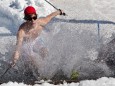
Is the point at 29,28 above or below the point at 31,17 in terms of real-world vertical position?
below

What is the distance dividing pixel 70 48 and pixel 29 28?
112 centimetres

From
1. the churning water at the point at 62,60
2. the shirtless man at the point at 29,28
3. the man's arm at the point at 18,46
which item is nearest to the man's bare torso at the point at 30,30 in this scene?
the shirtless man at the point at 29,28

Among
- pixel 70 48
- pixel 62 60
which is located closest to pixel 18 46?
pixel 62 60

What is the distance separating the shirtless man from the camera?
8.79 m

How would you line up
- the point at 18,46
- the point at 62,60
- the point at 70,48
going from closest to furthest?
the point at 18,46, the point at 62,60, the point at 70,48

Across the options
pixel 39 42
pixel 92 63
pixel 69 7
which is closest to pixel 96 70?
pixel 92 63

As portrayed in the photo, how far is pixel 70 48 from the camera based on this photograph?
9.68m

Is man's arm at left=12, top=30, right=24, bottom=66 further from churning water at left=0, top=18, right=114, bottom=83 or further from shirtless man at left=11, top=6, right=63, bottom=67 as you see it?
churning water at left=0, top=18, right=114, bottom=83

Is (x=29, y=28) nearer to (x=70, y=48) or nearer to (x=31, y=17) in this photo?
(x=31, y=17)

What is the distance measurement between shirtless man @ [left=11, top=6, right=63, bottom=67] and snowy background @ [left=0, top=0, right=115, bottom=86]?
0.46 meters

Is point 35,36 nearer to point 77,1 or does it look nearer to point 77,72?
point 77,72

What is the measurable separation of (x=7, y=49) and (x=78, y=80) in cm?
243

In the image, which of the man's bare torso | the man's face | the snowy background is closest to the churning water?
the snowy background

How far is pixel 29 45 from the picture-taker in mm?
9148
